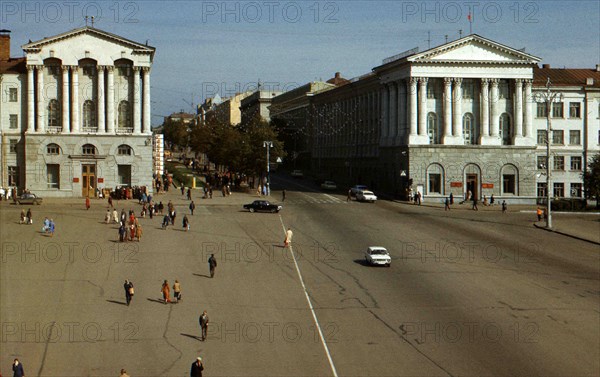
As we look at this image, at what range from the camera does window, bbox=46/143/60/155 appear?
9056cm

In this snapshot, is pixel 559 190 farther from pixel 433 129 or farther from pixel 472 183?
pixel 433 129

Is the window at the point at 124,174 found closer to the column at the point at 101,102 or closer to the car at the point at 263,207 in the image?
the column at the point at 101,102

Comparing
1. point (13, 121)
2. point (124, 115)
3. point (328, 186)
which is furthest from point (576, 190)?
point (13, 121)

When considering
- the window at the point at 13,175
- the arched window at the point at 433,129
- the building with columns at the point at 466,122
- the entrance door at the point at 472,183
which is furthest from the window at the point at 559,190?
the window at the point at 13,175

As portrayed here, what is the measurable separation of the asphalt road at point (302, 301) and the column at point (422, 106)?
2606 centimetres

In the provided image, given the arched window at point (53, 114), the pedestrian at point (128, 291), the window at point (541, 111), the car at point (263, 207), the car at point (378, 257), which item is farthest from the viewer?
the window at point (541, 111)

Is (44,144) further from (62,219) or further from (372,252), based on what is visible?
(372,252)

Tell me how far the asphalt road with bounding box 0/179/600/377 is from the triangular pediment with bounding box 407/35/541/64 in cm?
2929

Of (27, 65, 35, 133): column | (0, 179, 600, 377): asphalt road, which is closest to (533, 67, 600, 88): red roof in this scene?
(0, 179, 600, 377): asphalt road

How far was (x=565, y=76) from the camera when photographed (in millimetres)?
109062

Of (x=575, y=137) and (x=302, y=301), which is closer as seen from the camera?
(x=302, y=301)

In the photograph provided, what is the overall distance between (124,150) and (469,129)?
3871 centimetres

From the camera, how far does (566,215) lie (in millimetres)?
84312

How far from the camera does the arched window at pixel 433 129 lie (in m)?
97.7
